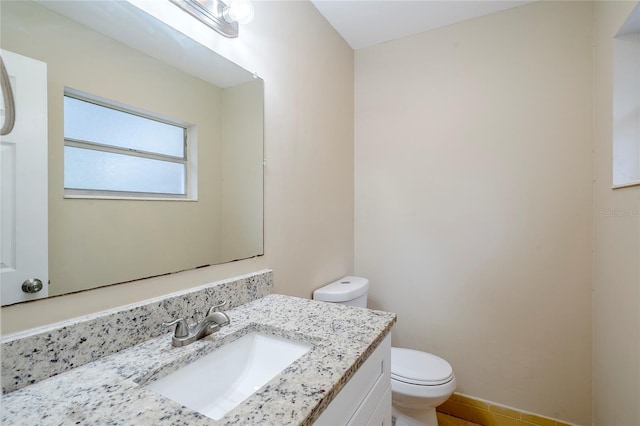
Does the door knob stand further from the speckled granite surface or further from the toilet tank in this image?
the toilet tank

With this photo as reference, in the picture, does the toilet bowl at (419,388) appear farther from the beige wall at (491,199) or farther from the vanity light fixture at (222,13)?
the vanity light fixture at (222,13)

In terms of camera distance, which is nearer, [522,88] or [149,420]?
[149,420]

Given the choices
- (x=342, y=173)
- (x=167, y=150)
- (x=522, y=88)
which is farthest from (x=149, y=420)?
(x=522, y=88)

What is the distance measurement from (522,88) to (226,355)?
204 cm

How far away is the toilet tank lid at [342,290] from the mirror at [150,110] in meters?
0.54

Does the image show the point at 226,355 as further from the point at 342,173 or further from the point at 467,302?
the point at 467,302

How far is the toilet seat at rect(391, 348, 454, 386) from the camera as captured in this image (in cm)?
141

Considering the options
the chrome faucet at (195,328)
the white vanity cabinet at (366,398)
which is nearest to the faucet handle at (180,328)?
the chrome faucet at (195,328)

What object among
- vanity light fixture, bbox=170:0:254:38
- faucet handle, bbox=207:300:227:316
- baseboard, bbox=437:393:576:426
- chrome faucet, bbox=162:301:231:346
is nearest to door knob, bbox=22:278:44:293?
chrome faucet, bbox=162:301:231:346

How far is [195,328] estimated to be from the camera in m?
0.86

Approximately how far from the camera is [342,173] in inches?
77.9

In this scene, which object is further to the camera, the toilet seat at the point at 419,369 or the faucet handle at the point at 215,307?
the toilet seat at the point at 419,369

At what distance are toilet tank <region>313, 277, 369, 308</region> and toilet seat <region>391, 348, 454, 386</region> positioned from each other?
14.8 inches

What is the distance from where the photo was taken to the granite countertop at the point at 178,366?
1.66 ft
